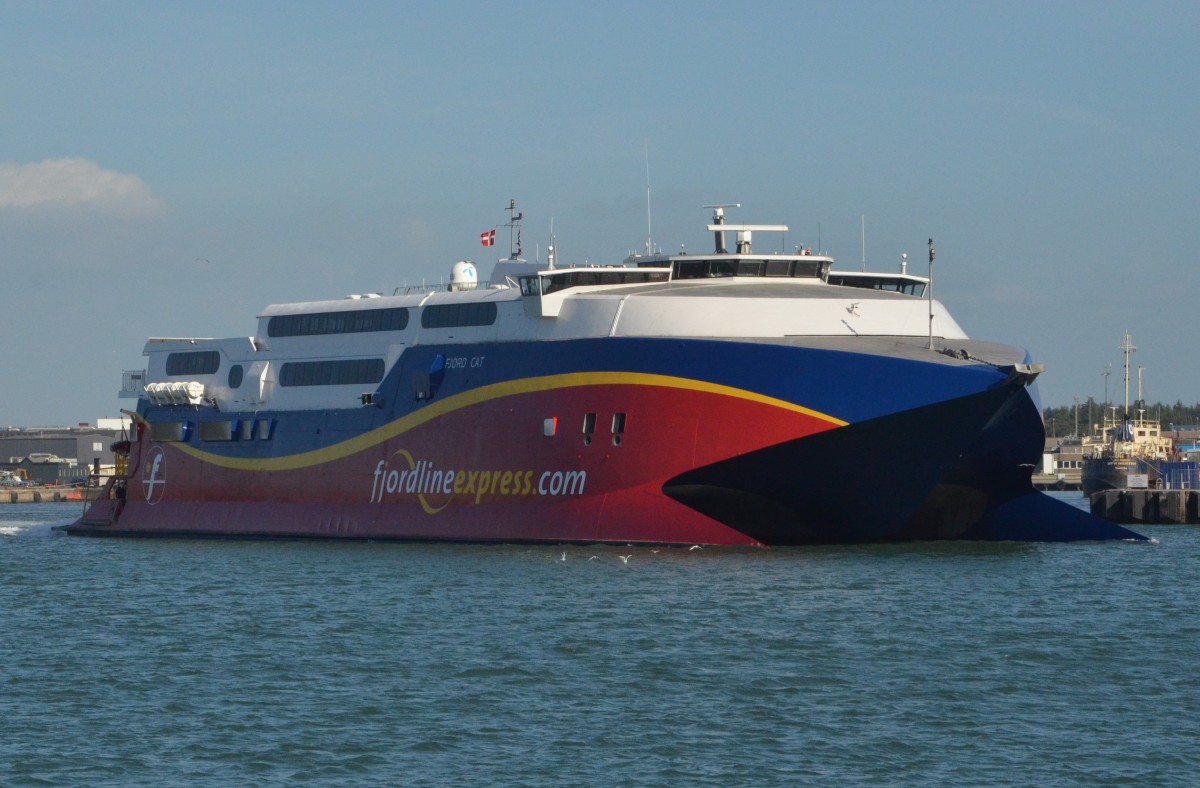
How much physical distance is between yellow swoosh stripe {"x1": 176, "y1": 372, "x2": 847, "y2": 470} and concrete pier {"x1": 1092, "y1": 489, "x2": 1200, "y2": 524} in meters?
32.8

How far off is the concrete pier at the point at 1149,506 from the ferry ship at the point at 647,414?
2299 centimetres

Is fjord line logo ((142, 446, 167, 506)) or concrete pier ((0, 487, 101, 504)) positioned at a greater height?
fjord line logo ((142, 446, 167, 506))

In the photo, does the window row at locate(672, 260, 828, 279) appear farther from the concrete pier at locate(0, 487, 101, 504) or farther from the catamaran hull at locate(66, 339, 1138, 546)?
the concrete pier at locate(0, 487, 101, 504)

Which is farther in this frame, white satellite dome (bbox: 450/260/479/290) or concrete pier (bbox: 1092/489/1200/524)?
concrete pier (bbox: 1092/489/1200/524)

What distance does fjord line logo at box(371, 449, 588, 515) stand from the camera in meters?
43.6

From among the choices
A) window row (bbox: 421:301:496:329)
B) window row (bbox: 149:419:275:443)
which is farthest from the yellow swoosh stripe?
window row (bbox: 421:301:496:329)

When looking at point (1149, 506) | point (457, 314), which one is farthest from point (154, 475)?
point (1149, 506)

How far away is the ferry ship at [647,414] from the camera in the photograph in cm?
3891

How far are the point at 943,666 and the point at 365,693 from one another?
8.92 metres

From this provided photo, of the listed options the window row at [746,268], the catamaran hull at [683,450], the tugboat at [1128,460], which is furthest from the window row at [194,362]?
the tugboat at [1128,460]

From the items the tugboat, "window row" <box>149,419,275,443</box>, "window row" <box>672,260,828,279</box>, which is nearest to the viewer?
"window row" <box>672,260,828,279</box>

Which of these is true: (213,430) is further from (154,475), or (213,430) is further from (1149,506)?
(1149,506)

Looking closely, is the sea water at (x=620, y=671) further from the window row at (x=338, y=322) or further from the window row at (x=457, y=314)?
the window row at (x=338, y=322)

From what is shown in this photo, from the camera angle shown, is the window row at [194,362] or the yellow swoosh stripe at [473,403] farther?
the window row at [194,362]
